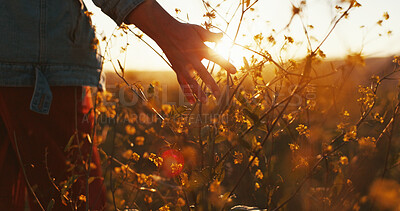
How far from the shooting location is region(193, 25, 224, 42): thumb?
1251mm

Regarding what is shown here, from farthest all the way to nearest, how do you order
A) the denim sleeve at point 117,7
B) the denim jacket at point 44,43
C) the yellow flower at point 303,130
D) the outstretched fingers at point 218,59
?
1. the yellow flower at point 303,130
2. the denim jacket at point 44,43
3. the denim sleeve at point 117,7
4. the outstretched fingers at point 218,59

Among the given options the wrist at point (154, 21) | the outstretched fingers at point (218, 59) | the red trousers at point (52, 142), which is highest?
the wrist at point (154, 21)

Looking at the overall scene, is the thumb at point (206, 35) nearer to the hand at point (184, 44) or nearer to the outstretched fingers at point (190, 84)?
the hand at point (184, 44)

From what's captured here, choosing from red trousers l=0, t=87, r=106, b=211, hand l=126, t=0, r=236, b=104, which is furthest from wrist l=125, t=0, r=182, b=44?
red trousers l=0, t=87, r=106, b=211

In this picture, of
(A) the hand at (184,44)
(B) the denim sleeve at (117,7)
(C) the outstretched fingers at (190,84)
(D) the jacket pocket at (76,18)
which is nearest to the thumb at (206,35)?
(A) the hand at (184,44)

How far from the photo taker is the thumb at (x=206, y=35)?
4.10 feet

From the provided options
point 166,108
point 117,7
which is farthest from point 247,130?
point 117,7

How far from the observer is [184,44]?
4.12 ft

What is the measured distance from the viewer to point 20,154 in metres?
1.60

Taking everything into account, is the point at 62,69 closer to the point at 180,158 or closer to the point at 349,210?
the point at 180,158

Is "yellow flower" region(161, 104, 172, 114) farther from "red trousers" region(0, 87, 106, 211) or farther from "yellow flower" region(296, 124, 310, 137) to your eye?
"yellow flower" region(296, 124, 310, 137)

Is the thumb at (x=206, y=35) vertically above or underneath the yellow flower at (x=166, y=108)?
above

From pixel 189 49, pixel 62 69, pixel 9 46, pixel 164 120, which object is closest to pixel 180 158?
pixel 164 120

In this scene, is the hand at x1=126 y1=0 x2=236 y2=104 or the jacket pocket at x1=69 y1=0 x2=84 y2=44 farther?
the jacket pocket at x1=69 y1=0 x2=84 y2=44
